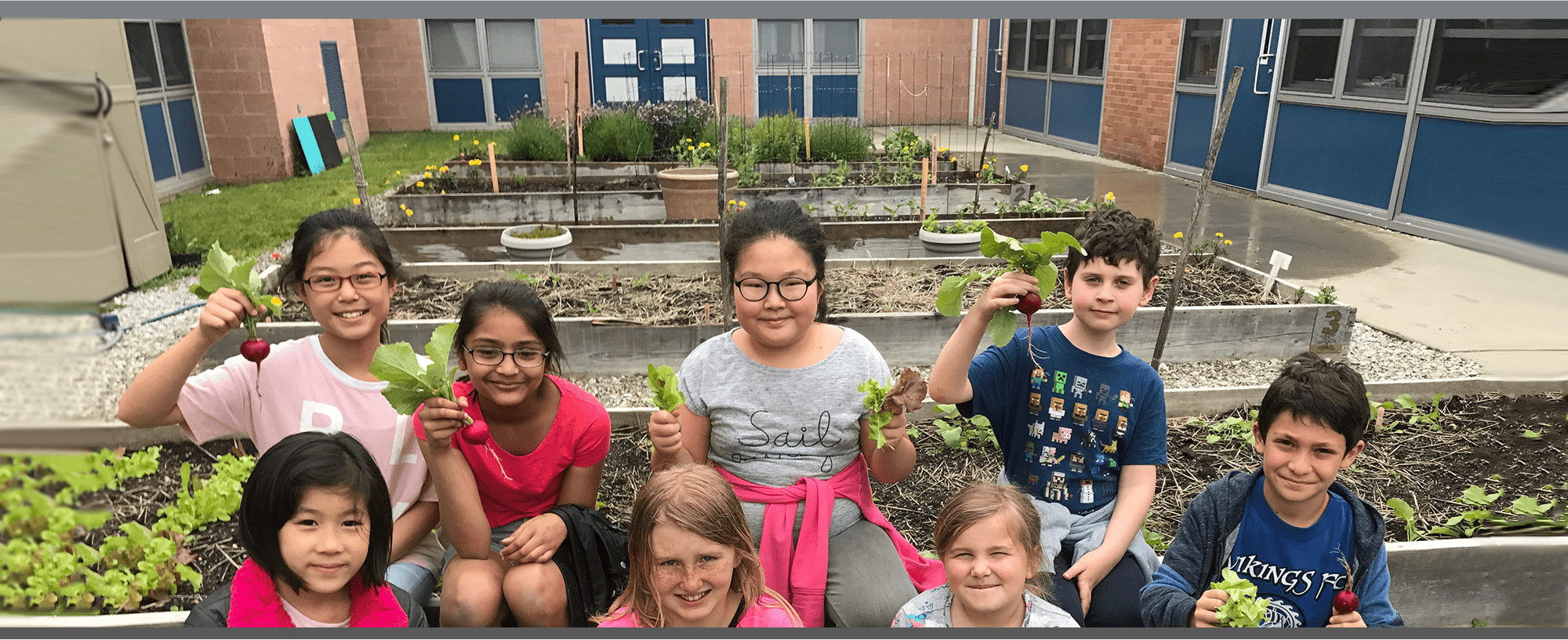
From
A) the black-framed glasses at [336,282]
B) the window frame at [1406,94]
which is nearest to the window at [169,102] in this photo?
the black-framed glasses at [336,282]

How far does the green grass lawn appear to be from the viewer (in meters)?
5.46

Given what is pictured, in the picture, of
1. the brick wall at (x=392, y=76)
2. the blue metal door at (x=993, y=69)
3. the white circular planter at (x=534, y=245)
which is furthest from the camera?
the blue metal door at (x=993, y=69)

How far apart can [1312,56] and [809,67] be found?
8.97 m

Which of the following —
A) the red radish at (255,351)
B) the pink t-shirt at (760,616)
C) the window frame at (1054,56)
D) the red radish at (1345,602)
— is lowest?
the pink t-shirt at (760,616)

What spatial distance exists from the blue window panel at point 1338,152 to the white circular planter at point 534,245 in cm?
708

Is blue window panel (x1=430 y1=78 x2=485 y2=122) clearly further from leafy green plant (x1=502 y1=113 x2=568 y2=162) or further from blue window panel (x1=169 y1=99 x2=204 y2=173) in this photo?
blue window panel (x1=169 y1=99 x2=204 y2=173)

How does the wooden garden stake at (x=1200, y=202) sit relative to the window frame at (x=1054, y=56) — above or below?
below

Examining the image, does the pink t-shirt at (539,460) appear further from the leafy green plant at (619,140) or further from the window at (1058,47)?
the window at (1058,47)

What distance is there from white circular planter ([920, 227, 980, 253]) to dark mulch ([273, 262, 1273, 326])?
296mm

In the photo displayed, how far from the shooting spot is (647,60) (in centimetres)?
1473

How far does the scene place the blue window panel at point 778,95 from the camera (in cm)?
1554

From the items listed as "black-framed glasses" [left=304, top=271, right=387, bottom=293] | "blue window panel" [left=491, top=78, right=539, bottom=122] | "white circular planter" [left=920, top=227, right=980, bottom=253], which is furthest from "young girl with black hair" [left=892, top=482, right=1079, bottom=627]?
"blue window panel" [left=491, top=78, right=539, bottom=122]

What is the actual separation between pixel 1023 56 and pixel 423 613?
1454 centimetres

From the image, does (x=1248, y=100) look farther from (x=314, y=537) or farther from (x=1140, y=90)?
(x=314, y=537)
